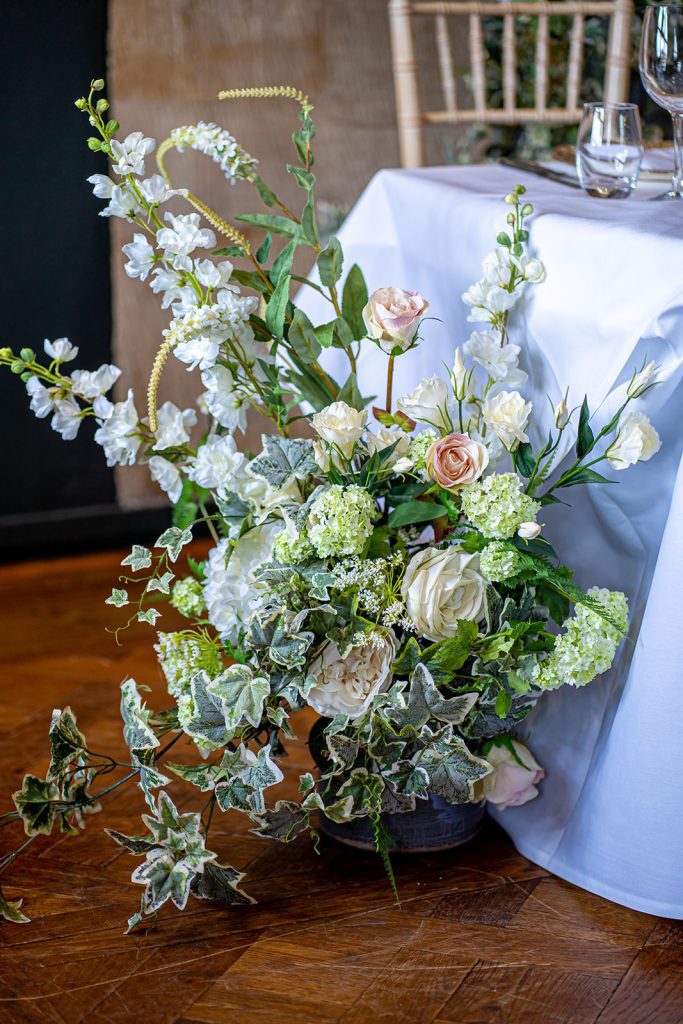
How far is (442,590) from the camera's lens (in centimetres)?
89

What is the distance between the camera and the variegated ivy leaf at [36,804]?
0.95m

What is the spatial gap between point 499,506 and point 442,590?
9cm

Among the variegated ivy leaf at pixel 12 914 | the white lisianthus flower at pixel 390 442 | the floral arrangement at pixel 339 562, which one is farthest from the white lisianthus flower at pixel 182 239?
the variegated ivy leaf at pixel 12 914

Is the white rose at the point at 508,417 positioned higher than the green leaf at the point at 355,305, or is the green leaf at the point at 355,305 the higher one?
the green leaf at the point at 355,305

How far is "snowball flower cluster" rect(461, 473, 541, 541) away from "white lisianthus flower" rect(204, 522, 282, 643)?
19 cm

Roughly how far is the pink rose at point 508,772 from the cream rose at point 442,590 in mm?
161

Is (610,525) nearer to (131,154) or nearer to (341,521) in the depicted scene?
(341,521)

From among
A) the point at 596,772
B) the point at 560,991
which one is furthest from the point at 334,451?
the point at 560,991

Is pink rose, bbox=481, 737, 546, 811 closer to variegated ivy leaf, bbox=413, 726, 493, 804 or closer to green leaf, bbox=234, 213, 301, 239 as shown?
A: variegated ivy leaf, bbox=413, 726, 493, 804

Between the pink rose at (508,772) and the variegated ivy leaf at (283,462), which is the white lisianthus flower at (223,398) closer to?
the variegated ivy leaf at (283,462)

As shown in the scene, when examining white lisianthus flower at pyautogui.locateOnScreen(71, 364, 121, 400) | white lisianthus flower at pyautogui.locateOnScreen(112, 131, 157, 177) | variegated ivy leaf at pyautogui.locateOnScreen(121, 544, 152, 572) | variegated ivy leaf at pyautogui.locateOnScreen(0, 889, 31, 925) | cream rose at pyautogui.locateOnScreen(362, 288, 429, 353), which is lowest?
variegated ivy leaf at pyautogui.locateOnScreen(0, 889, 31, 925)

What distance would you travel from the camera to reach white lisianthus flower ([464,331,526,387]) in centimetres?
92

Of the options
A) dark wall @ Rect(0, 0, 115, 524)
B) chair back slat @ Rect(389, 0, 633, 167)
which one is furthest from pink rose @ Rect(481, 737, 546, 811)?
dark wall @ Rect(0, 0, 115, 524)

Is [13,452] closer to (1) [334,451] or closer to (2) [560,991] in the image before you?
(1) [334,451]
